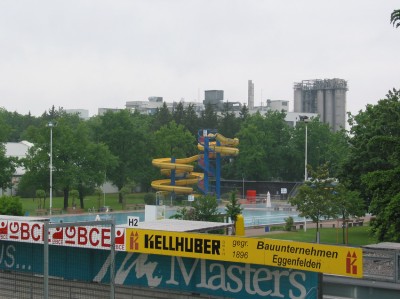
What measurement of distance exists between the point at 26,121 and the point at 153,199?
3396 inches

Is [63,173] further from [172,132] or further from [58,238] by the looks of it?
[58,238]

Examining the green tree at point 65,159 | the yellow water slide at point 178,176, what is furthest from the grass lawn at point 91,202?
the yellow water slide at point 178,176

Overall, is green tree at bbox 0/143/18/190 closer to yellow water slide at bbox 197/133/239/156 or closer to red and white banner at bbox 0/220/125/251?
yellow water slide at bbox 197/133/239/156

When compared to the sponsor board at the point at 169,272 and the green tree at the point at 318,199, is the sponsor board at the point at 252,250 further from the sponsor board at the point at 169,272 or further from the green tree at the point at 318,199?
the green tree at the point at 318,199

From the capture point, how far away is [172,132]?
94250mm

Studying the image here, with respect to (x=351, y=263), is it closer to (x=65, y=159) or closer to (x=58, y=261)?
(x=58, y=261)

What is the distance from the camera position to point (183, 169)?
264 ft

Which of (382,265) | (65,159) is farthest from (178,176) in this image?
(382,265)

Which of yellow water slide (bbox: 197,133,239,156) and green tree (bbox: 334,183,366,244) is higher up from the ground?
yellow water slide (bbox: 197,133,239,156)

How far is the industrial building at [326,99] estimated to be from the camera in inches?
6422

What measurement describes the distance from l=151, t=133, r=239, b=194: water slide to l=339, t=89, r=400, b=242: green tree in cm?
2312

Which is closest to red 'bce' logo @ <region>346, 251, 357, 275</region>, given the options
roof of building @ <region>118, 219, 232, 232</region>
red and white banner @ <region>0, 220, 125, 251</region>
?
roof of building @ <region>118, 219, 232, 232</region>

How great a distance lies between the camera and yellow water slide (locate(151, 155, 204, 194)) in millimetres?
78062

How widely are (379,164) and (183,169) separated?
37.2 metres
